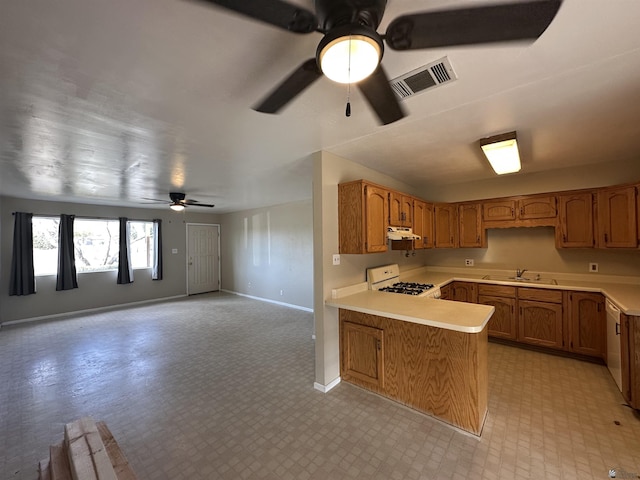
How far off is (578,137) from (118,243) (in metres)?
8.44

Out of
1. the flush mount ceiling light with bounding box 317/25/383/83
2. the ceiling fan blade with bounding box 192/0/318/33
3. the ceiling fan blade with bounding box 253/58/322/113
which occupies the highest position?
the ceiling fan blade with bounding box 192/0/318/33

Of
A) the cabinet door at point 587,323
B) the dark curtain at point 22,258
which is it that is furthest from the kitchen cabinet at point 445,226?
the dark curtain at point 22,258

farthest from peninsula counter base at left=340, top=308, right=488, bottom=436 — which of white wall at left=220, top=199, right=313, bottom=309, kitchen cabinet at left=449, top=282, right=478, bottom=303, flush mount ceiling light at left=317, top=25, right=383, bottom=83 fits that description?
white wall at left=220, top=199, right=313, bottom=309

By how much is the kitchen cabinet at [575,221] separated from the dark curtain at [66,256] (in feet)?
29.1

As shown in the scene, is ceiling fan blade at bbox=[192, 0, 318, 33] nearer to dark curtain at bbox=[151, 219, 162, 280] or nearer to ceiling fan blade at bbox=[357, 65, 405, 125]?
ceiling fan blade at bbox=[357, 65, 405, 125]

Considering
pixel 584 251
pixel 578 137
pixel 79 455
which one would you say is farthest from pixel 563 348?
pixel 79 455

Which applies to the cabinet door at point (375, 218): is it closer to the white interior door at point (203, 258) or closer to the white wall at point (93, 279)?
the white wall at point (93, 279)

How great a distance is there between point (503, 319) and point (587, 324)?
0.82m

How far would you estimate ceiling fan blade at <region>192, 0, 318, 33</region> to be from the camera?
2.66 ft

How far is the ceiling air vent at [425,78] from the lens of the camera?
1445 mm

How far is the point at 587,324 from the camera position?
3.08 meters

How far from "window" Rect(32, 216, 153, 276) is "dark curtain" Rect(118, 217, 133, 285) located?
181mm

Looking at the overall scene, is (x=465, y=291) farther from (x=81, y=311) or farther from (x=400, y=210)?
(x=81, y=311)

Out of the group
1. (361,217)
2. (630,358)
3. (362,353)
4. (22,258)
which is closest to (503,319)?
(630,358)
